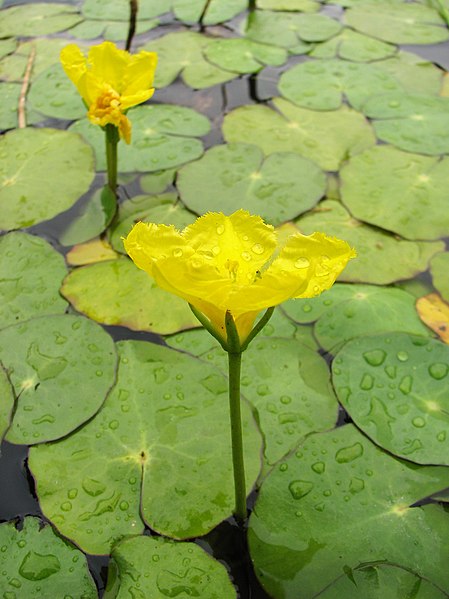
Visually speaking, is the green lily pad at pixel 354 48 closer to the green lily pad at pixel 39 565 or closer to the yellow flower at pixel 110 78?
the yellow flower at pixel 110 78

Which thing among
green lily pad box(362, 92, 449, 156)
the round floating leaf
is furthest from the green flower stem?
green lily pad box(362, 92, 449, 156)

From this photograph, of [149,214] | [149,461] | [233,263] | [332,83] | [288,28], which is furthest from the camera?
[288,28]

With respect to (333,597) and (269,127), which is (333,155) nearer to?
(269,127)

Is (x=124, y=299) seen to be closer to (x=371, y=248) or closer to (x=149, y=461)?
(x=149, y=461)

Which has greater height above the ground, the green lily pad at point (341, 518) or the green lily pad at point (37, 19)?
the green lily pad at point (37, 19)

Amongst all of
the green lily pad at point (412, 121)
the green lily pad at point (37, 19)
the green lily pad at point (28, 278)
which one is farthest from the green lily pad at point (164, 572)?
the green lily pad at point (37, 19)

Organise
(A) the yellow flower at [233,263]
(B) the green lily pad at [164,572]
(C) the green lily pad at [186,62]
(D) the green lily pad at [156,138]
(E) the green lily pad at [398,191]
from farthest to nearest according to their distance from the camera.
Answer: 1. (C) the green lily pad at [186,62]
2. (D) the green lily pad at [156,138]
3. (E) the green lily pad at [398,191]
4. (B) the green lily pad at [164,572]
5. (A) the yellow flower at [233,263]

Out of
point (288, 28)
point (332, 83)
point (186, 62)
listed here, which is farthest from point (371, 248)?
point (288, 28)
